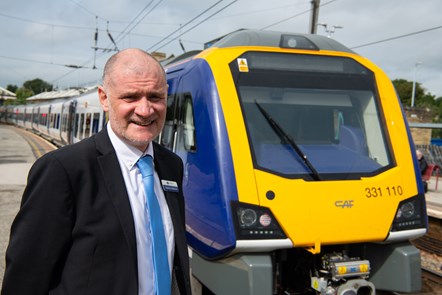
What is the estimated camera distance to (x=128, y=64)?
72.6 inches

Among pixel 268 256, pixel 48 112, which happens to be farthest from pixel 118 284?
pixel 48 112

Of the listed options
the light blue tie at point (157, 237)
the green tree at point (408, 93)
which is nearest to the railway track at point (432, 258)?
the light blue tie at point (157, 237)

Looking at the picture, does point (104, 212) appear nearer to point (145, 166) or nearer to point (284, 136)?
point (145, 166)

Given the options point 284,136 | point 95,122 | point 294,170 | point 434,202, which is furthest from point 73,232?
point 95,122

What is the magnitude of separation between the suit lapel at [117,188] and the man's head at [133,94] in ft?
0.37

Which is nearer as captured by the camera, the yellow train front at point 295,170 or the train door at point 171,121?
the yellow train front at point 295,170

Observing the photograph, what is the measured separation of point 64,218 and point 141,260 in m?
0.37

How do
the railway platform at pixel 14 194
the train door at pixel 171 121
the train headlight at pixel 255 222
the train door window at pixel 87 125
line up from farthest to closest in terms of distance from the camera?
the train door window at pixel 87 125 < the railway platform at pixel 14 194 < the train door at pixel 171 121 < the train headlight at pixel 255 222

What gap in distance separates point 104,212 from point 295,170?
2.59 meters

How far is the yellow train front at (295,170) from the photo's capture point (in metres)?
3.73

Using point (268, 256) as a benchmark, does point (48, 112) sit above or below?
above

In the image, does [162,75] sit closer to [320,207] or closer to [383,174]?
[320,207]

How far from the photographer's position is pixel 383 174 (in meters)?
4.20

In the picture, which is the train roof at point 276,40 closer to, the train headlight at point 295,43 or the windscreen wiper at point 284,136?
the train headlight at point 295,43
